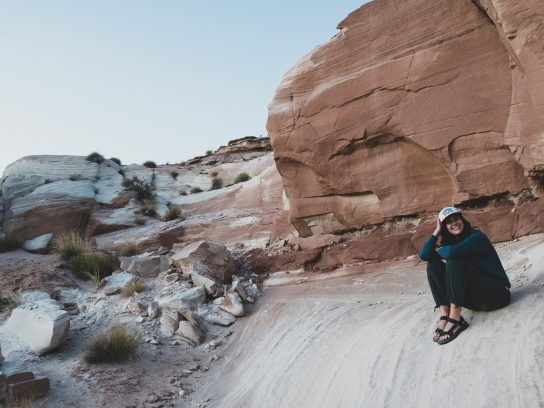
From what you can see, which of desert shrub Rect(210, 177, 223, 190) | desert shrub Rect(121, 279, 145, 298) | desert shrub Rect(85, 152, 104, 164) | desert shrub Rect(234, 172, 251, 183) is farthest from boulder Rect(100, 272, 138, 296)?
desert shrub Rect(85, 152, 104, 164)

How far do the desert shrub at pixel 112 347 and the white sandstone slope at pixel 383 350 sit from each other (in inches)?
62.1

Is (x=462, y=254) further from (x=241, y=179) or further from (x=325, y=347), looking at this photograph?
(x=241, y=179)

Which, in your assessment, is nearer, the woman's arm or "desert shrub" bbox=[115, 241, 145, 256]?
the woman's arm

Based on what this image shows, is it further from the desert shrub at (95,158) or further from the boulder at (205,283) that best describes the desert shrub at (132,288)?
the desert shrub at (95,158)

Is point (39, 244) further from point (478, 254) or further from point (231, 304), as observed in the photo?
point (478, 254)

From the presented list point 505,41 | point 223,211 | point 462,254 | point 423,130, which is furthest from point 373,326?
point 223,211

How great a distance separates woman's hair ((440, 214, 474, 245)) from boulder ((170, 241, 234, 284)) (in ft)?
19.5

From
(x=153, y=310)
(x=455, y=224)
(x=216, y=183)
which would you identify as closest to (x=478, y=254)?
(x=455, y=224)

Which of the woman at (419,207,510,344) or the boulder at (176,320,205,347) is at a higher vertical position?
the woman at (419,207,510,344)

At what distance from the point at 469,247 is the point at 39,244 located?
16681mm

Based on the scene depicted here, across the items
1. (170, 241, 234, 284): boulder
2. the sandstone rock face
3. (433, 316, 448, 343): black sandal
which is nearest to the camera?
(433, 316, 448, 343): black sandal

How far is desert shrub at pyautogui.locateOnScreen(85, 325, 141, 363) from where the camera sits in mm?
7434

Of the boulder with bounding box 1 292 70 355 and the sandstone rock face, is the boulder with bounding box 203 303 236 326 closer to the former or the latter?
the boulder with bounding box 1 292 70 355

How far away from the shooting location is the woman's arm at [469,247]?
4.74 meters
